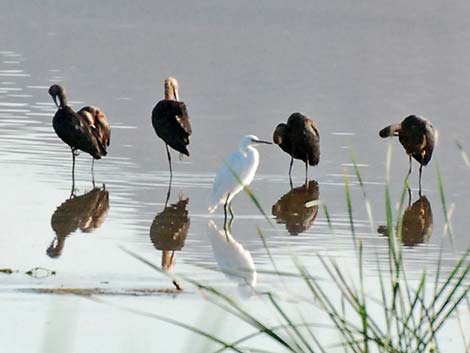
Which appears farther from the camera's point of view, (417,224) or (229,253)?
(417,224)

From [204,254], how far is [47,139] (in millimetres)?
7291

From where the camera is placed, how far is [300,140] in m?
16.0

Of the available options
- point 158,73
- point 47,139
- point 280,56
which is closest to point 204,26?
point 280,56

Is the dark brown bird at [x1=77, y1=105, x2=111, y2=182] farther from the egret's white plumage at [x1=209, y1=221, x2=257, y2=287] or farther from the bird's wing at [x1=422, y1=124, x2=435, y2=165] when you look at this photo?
the egret's white plumage at [x1=209, y1=221, x2=257, y2=287]

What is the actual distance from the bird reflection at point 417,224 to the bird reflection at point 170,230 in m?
1.66

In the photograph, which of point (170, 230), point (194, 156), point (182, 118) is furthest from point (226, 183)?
point (194, 156)

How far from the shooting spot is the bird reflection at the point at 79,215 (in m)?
11.9

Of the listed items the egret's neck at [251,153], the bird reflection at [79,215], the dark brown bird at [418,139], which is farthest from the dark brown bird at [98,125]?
the egret's neck at [251,153]

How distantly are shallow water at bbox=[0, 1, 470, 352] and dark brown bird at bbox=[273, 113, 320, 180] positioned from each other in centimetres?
27

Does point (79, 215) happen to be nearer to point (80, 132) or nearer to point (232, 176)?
point (232, 176)

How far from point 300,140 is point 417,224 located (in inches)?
117

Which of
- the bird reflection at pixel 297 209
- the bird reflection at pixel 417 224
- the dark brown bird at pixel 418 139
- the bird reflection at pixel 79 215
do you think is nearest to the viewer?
the bird reflection at pixel 79 215

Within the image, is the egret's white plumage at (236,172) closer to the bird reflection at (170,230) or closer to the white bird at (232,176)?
the white bird at (232,176)

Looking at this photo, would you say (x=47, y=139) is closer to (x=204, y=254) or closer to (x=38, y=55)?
(x=204, y=254)
